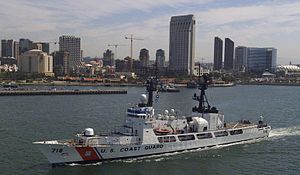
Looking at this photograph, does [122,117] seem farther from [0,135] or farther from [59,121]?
[0,135]

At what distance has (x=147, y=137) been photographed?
27812 mm

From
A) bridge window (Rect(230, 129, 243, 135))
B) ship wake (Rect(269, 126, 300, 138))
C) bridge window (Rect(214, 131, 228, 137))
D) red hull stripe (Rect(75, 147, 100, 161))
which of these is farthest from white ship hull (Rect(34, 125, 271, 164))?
ship wake (Rect(269, 126, 300, 138))

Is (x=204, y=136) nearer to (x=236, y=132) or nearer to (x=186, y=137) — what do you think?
(x=186, y=137)

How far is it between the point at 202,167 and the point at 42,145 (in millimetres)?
9973

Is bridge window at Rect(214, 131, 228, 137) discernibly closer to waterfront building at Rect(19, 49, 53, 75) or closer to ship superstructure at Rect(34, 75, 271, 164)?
ship superstructure at Rect(34, 75, 271, 164)

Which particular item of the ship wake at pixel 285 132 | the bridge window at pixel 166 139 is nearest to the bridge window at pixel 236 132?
the ship wake at pixel 285 132

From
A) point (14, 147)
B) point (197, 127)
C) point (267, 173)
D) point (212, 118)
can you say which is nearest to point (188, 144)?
point (197, 127)

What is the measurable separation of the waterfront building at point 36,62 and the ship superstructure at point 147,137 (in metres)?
141

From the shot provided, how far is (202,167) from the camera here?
27.1 metres

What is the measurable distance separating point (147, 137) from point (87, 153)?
419 cm

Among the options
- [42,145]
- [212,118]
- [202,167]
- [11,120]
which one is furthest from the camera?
[11,120]

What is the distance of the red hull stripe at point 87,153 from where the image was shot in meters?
25.6

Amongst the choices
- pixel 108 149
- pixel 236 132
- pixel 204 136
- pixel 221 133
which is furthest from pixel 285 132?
pixel 108 149

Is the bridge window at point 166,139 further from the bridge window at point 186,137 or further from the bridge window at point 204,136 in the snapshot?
the bridge window at point 204,136
